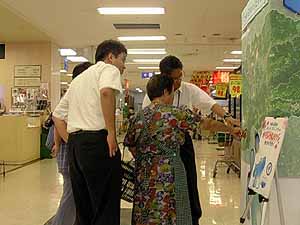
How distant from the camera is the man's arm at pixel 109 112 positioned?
3084 millimetres

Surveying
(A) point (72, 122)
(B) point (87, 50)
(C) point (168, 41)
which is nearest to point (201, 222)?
(A) point (72, 122)

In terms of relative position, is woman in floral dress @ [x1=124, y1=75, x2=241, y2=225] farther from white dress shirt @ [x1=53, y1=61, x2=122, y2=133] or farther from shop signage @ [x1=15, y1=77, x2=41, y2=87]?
shop signage @ [x1=15, y1=77, x2=41, y2=87]

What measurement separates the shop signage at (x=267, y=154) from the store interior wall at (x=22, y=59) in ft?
31.4

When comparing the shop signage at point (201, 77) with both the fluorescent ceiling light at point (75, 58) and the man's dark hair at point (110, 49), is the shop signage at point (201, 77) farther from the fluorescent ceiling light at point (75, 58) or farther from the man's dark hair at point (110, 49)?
the man's dark hair at point (110, 49)

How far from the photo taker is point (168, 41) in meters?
12.2

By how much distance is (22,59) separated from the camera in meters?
11.8

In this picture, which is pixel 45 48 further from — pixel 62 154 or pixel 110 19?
pixel 62 154

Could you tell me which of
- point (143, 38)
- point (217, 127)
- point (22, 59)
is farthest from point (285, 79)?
point (22, 59)

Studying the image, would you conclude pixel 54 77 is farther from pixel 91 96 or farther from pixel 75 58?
pixel 91 96

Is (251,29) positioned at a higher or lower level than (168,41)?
lower

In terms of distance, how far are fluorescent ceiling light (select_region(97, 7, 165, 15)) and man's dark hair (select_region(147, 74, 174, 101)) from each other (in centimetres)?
549

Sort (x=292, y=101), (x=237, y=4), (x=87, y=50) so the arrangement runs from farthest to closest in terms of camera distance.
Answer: (x=87, y=50) < (x=237, y=4) < (x=292, y=101)

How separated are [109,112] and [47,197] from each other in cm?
354

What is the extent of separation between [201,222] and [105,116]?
2.36 m
